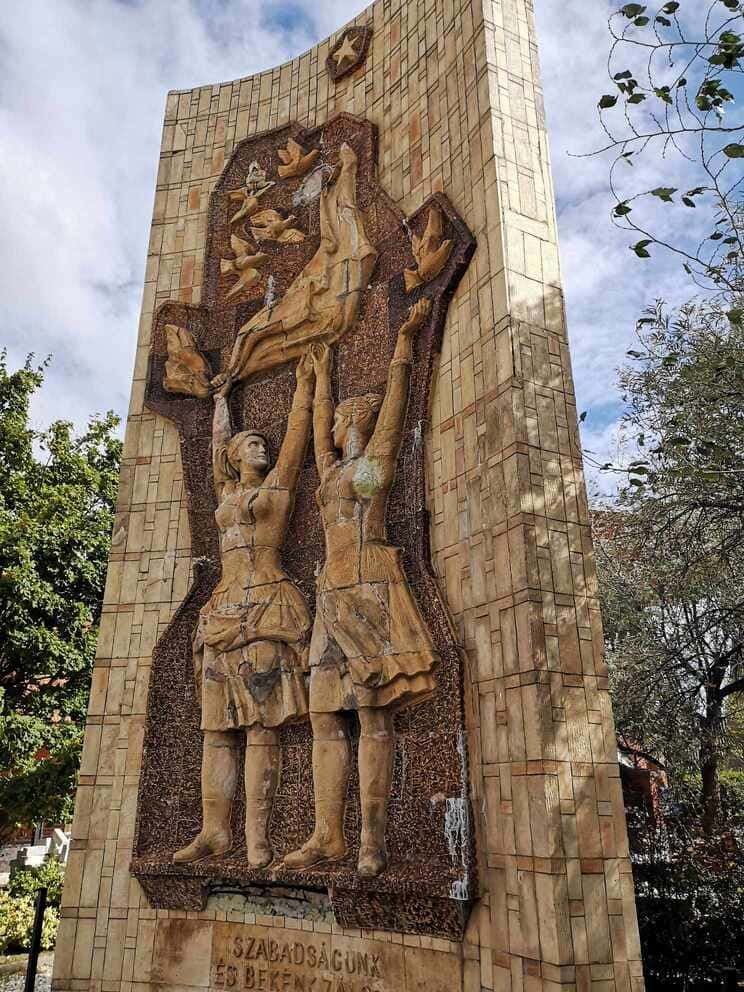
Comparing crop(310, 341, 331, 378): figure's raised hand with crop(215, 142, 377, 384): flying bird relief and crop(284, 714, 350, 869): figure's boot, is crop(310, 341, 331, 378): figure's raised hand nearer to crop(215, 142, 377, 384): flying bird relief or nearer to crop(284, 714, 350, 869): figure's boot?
crop(215, 142, 377, 384): flying bird relief

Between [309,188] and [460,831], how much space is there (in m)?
6.05

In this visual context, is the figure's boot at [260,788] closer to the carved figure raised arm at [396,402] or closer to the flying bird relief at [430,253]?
the carved figure raised arm at [396,402]

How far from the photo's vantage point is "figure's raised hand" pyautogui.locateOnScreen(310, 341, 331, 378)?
692cm

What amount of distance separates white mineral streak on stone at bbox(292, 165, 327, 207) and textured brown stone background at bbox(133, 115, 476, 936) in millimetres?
90

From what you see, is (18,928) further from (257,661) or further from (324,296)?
(324,296)

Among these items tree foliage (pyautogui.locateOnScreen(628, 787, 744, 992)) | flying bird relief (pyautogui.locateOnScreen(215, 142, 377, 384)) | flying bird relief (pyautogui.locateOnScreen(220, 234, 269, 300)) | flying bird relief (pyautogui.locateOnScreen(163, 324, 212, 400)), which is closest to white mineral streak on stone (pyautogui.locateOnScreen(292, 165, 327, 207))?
flying bird relief (pyautogui.locateOnScreen(215, 142, 377, 384))

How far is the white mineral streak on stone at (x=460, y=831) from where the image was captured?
15.7 ft

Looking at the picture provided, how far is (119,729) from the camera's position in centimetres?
681

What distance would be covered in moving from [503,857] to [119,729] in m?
3.49

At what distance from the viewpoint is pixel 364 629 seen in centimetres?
562

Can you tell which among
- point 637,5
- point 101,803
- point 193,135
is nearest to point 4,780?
point 101,803

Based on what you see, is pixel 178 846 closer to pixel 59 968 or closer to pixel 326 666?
pixel 59 968

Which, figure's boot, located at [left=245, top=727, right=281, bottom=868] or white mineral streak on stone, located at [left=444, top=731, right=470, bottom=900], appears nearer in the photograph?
white mineral streak on stone, located at [left=444, top=731, right=470, bottom=900]

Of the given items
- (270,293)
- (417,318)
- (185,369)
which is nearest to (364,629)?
(417,318)
